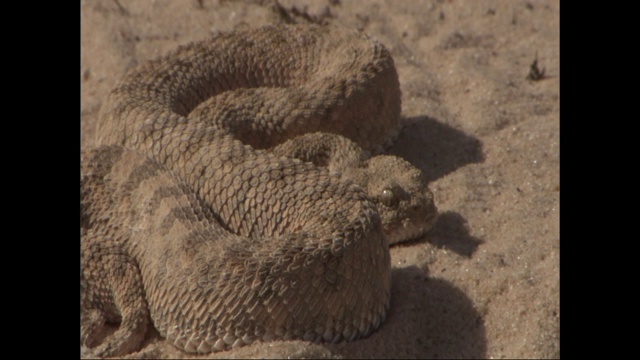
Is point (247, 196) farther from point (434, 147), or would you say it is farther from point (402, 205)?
point (434, 147)

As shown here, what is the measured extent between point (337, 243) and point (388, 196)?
1.08 metres

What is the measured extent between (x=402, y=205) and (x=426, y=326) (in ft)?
3.11

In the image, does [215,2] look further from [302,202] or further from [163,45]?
[302,202]

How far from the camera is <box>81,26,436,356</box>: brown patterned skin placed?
14.5 feet

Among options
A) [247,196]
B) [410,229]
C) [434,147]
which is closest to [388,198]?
[410,229]

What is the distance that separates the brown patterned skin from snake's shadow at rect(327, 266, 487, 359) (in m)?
0.12

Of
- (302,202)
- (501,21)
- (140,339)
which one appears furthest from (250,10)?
(140,339)

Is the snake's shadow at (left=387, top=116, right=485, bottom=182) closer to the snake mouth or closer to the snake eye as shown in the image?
the snake mouth

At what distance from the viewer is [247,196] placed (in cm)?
532

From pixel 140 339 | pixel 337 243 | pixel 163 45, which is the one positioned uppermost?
pixel 337 243

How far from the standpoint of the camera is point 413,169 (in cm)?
592

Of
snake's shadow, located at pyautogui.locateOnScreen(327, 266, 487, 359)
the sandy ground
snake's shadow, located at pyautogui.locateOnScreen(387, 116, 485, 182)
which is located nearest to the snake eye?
the sandy ground

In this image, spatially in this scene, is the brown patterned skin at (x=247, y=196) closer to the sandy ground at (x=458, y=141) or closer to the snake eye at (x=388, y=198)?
the snake eye at (x=388, y=198)

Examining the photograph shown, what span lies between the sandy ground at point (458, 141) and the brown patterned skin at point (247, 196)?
0.63ft
